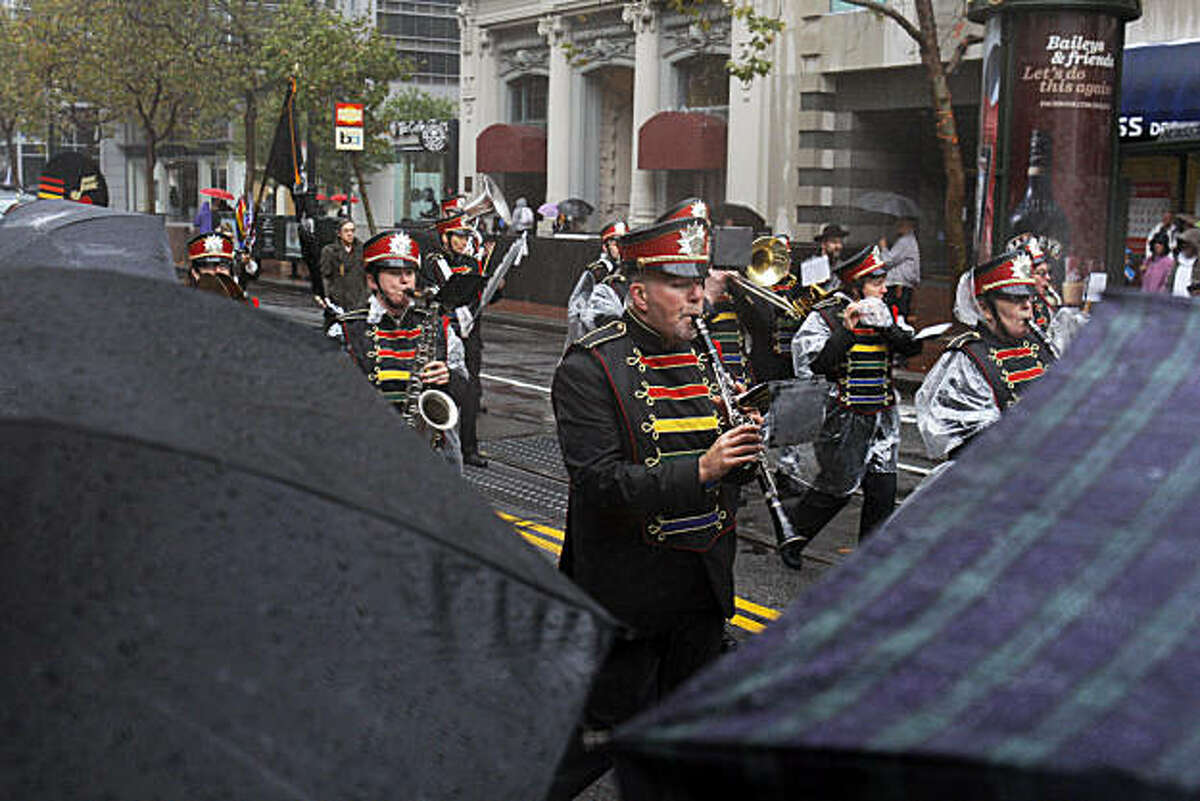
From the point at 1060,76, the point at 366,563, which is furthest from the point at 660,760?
the point at 1060,76

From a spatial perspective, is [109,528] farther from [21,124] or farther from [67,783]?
[21,124]

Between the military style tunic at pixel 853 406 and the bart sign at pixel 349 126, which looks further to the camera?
the bart sign at pixel 349 126

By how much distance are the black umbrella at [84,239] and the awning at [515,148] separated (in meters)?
31.7

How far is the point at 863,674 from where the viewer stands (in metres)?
1.31

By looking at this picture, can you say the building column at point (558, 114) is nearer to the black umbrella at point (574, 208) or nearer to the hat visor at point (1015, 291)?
the black umbrella at point (574, 208)

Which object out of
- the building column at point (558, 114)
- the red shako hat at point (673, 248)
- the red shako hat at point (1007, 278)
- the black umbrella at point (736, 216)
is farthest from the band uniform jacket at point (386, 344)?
the building column at point (558, 114)

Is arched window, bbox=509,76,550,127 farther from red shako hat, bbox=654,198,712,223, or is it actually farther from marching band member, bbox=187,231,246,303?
red shako hat, bbox=654,198,712,223

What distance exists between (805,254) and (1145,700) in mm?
21285

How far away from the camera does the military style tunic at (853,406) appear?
8.50 metres

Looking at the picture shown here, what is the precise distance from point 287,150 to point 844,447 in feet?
34.0

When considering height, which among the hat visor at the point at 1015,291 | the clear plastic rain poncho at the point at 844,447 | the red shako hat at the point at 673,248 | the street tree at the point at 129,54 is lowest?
the clear plastic rain poncho at the point at 844,447

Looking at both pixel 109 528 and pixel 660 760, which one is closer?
pixel 660 760

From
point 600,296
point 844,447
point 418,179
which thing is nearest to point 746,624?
point 844,447

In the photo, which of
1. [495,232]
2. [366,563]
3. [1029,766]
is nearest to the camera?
[1029,766]
